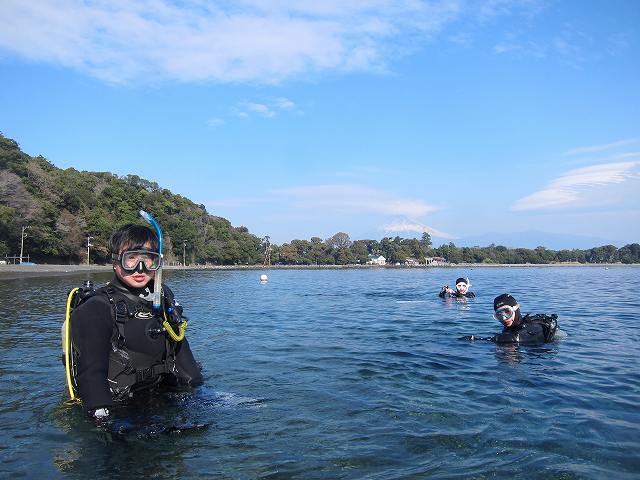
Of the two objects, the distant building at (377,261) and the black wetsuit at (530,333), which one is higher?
the distant building at (377,261)

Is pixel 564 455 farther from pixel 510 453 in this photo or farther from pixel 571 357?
pixel 571 357

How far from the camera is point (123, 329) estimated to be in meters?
4.83

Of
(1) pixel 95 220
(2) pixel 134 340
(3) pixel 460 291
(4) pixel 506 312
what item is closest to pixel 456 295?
(3) pixel 460 291

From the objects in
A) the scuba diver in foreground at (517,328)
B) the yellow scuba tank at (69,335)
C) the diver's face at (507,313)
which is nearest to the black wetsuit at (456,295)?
the scuba diver in foreground at (517,328)

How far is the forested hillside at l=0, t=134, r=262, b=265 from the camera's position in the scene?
68875mm

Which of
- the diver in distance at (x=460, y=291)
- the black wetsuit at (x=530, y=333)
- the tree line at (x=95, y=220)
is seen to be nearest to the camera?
the black wetsuit at (x=530, y=333)

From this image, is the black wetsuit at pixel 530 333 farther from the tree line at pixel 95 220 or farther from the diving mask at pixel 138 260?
the tree line at pixel 95 220

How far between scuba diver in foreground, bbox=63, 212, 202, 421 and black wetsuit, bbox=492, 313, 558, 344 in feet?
26.1

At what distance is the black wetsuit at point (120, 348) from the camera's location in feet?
14.7

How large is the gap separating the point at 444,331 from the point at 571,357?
418cm

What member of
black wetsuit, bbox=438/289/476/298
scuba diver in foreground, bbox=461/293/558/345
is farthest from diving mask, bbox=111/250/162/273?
black wetsuit, bbox=438/289/476/298

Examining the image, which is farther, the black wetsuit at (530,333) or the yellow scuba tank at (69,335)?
the black wetsuit at (530,333)

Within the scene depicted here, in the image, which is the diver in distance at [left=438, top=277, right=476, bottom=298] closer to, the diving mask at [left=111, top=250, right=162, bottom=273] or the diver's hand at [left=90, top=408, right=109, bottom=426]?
the diving mask at [left=111, top=250, right=162, bottom=273]

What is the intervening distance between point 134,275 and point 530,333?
9.13m
